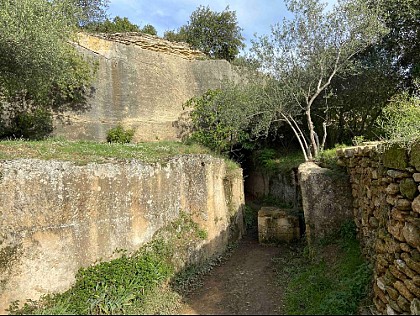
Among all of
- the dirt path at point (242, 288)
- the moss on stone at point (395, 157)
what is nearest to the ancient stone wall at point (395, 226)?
the moss on stone at point (395, 157)

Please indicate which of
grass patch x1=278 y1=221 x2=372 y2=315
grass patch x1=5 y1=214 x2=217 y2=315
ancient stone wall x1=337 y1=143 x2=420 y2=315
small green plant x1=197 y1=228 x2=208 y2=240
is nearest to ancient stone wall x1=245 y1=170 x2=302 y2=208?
small green plant x1=197 y1=228 x2=208 y2=240

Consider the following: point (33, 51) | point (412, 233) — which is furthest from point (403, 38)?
point (33, 51)

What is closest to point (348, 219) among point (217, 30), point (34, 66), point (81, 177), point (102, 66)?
point (81, 177)

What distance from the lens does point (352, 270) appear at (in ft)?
19.8

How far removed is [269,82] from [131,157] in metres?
8.93

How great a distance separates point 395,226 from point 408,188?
68cm

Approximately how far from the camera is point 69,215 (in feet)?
22.3

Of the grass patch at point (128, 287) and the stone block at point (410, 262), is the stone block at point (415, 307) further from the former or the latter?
the grass patch at point (128, 287)

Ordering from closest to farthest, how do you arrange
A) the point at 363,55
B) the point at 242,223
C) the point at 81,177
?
the point at 81,177, the point at 242,223, the point at 363,55

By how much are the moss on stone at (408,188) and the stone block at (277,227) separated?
23.3ft

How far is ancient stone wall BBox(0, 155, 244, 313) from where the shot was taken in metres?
6.24

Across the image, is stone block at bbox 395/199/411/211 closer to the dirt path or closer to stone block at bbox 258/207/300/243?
the dirt path

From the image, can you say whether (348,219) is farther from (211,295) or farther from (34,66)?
(34,66)

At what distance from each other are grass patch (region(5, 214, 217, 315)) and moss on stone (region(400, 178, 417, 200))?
5.05 meters
